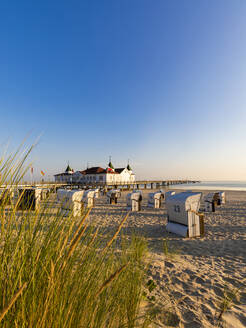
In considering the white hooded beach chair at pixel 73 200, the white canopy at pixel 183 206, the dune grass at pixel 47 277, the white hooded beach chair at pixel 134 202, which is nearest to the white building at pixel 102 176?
the white hooded beach chair at pixel 134 202

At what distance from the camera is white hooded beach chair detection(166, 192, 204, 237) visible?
6.11 meters

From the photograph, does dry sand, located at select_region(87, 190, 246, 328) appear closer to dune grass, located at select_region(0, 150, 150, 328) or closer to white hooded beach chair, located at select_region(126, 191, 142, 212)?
dune grass, located at select_region(0, 150, 150, 328)

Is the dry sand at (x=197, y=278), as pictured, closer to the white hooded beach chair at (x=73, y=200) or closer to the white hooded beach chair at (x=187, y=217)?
the white hooded beach chair at (x=187, y=217)

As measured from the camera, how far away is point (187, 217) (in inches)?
243

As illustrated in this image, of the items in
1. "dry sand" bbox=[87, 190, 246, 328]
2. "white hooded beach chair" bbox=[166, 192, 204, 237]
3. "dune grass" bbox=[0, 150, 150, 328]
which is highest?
"dune grass" bbox=[0, 150, 150, 328]

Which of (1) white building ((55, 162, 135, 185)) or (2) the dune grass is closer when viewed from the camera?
(2) the dune grass

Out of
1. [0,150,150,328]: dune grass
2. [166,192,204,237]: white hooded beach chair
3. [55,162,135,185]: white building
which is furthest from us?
[55,162,135,185]: white building

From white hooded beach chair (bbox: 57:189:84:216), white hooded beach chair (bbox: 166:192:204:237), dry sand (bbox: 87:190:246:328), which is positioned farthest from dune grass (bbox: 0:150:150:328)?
white hooded beach chair (bbox: 166:192:204:237)

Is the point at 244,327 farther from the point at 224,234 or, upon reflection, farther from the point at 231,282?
the point at 224,234

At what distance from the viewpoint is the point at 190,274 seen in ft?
11.5

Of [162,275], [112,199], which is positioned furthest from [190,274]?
[112,199]

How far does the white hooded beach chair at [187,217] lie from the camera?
20.1 ft

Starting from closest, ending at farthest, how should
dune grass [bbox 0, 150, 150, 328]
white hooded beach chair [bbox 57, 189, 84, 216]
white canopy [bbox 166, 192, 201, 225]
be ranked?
dune grass [bbox 0, 150, 150, 328] < white hooded beach chair [bbox 57, 189, 84, 216] < white canopy [bbox 166, 192, 201, 225]

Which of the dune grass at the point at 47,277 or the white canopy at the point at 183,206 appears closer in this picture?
the dune grass at the point at 47,277
